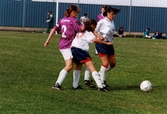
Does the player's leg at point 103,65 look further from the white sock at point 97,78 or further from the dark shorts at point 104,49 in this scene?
the white sock at point 97,78

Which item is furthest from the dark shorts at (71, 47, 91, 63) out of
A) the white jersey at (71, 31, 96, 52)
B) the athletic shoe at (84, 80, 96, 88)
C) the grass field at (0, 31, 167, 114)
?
the athletic shoe at (84, 80, 96, 88)

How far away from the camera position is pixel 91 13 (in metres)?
46.1

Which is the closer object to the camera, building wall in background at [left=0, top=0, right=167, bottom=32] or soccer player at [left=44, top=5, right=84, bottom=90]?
soccer player at [left=44, top=5, right=84, bottom=90]

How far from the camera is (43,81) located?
42.6ft

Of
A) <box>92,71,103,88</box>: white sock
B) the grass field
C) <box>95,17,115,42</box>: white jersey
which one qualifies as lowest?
the grass field

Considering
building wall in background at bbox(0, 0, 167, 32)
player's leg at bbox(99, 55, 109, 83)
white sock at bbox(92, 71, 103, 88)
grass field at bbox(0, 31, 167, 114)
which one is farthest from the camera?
building wall in background at bbox(0, 0, 167, 32)

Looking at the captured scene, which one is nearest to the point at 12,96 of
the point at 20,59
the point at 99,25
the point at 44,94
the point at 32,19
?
the point at 44,94

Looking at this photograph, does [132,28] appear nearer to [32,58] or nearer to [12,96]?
[32,58]

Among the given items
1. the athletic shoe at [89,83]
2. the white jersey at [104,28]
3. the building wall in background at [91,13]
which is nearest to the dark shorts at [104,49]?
the white jersey at [104,28]

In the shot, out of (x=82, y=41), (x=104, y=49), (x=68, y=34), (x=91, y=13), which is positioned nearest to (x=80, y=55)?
(x=82, y=41)

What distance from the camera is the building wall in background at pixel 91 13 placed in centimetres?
4566

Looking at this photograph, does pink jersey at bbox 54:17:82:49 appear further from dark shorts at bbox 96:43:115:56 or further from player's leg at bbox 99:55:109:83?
player's leg at bbox 99:55:109:83

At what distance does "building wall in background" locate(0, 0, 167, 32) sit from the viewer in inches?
1797

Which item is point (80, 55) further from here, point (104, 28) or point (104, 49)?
point (104, 28)
